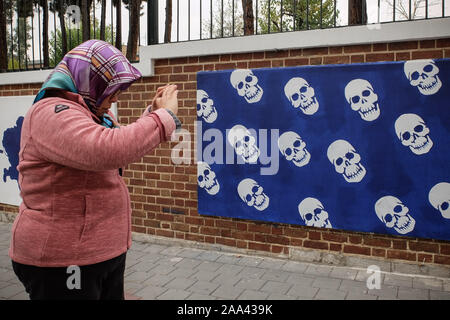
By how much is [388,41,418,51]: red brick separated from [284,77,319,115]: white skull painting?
2.77 ft

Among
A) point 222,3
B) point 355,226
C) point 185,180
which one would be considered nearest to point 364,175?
point 355,226

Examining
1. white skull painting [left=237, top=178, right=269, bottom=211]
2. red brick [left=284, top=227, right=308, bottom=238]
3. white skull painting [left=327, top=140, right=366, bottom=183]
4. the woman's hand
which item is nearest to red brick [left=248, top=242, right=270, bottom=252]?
red brick [left=284, top=227, right=308, bottom=238]

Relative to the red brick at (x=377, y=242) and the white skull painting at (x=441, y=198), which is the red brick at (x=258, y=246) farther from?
the white skull painting at (x=441, y=198)

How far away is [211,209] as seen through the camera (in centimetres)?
488

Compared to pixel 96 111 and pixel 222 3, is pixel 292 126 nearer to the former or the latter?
pixel 222 3

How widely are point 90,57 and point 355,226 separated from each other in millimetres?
3229

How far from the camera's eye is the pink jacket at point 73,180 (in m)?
1.58

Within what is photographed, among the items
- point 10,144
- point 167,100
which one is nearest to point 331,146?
point 167,100

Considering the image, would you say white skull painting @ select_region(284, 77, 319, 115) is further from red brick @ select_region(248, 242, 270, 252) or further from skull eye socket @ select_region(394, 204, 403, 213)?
red brick @ select_region(248, 242, 270, 252)

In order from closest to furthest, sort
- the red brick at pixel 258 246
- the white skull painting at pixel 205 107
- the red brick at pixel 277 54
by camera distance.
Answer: the red brick at pixel 277 54 < the red brick at pixel 258 246 < the white skull painting at pixel 205 107

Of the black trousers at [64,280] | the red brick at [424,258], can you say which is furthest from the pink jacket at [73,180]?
the red brick at [424,258]

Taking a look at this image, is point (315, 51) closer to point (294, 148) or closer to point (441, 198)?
point (294, 148)

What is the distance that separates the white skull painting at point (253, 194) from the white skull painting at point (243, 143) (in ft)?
0.86

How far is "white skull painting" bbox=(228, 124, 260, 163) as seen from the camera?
4.55m
